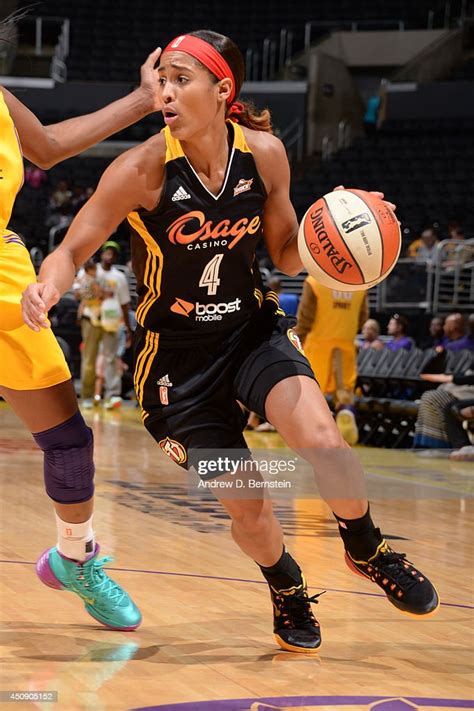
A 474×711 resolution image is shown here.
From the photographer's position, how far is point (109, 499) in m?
6.41

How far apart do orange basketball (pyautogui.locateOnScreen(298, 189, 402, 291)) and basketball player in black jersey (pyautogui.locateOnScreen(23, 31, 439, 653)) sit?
23 centimetres

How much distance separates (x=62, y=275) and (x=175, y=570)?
6.10ft

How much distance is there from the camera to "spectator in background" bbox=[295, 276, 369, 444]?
31.3ft

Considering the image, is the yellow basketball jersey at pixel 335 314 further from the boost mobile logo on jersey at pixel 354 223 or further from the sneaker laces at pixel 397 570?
the sneaker laces at pixel 397 570

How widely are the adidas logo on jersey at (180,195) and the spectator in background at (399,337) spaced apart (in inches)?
329

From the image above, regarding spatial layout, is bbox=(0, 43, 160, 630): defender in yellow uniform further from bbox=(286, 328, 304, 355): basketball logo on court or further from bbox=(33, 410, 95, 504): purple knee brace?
bbox=(286, 328, 304, 355): basketball logo on court

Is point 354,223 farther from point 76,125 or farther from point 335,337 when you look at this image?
point 335,337

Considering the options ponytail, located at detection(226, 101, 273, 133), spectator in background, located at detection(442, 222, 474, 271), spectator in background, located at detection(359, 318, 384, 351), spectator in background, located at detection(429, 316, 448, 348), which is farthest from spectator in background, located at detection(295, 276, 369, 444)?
ponytail, located at detection(226, 101, 273, 133)

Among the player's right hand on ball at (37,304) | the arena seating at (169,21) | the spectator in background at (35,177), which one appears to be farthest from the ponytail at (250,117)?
the arena seating at (169,21)

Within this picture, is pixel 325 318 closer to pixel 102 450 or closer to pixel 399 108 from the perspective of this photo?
pixel 102 450

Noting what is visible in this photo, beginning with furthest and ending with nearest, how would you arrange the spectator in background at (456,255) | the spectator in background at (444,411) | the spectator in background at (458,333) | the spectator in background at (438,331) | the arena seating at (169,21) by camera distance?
the arena seating at (169,21) → the spectator in background at (456,255) → the spectator in background at (438,331) → the spectator in background at (458,333) → the spectator in background at (444,411)

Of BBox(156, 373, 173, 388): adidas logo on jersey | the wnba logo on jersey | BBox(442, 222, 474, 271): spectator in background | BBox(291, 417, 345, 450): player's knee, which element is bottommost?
BBox(442, 222, 474, 271): spectator in background

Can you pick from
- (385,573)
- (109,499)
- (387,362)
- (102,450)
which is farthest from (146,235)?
(387,362)

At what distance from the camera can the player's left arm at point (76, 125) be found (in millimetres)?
3430
